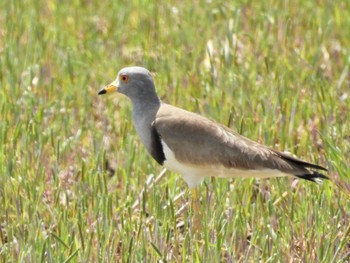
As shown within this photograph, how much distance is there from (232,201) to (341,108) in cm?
147

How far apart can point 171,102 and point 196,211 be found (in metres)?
1.56

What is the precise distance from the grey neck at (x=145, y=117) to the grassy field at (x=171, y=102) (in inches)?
8.9

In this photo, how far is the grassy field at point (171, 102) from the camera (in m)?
5.05

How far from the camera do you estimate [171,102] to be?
6.90 metres

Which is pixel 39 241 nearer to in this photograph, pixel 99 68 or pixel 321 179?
pixel 321 179

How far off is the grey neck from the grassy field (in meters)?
0.23

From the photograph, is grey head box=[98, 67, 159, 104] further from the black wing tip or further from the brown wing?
the black wing tip

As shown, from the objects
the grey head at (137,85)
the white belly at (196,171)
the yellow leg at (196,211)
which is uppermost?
the grey head at (137,85)

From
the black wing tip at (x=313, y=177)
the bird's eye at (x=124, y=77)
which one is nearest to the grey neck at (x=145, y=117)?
the bird's eye at (x=124, y=77)

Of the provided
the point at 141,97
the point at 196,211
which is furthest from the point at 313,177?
the point at 141,97

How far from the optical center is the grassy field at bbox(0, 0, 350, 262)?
505 centimetres

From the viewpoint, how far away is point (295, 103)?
646cm

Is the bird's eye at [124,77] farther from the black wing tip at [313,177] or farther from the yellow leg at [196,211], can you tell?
the black wing tip at [313,177]

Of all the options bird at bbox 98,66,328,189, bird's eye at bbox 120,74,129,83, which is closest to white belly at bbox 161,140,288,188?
bird at bbox 98,66,328,189
